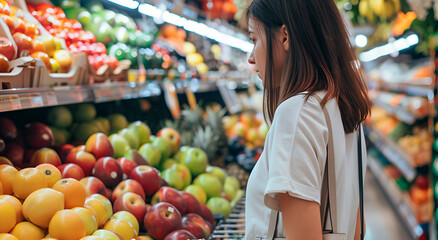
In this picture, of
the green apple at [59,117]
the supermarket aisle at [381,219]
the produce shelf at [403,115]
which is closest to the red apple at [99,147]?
the green apple at [59,117]

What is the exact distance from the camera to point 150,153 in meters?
2.36

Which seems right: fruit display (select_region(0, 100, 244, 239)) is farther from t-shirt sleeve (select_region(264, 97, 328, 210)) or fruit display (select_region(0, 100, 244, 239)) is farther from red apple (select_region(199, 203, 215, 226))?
t-shirt sleeve (select_region(264, 97, 328, 210))

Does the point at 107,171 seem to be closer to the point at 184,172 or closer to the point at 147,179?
the point at 147,179

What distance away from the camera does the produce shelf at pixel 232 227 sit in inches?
71.7

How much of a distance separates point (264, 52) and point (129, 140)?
1.30 meters

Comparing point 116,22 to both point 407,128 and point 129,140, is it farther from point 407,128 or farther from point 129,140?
point 407,128

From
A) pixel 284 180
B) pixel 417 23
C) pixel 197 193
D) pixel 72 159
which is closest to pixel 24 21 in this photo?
pixel 72 159

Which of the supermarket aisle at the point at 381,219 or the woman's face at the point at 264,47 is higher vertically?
the woman's face at the point at 264,47

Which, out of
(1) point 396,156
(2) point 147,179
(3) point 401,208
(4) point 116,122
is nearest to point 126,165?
(2) point 147,179

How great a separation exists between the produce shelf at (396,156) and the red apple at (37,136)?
402cm

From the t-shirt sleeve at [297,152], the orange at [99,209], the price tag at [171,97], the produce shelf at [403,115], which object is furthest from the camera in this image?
the produce shelf at [403,115]

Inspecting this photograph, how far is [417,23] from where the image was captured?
3498 mm

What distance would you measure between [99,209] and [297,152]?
2.53ft

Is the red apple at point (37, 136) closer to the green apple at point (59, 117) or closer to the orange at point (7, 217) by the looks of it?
the green apple at point (59, 117)
